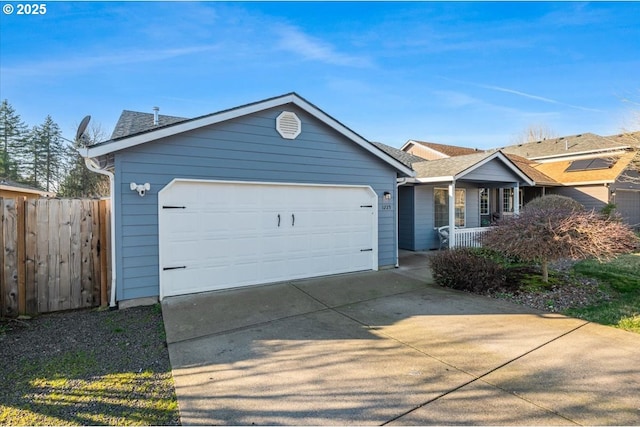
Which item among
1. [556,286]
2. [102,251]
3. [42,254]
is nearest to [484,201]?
[556,286]

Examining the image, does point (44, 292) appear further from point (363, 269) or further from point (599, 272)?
point (599, 272)

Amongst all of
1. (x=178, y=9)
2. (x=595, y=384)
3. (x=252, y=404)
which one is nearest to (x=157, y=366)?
(x=252, y=404)

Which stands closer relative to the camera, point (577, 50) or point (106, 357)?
point (106, 357)

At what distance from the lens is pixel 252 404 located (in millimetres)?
2777

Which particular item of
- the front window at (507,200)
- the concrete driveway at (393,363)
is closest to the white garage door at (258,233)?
the concrete driveway at (393,363)

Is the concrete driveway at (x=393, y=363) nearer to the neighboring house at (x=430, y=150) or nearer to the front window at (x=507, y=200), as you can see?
the front window at (x=507, y=200)

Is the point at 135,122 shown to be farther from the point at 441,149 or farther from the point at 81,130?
the point at 441,149

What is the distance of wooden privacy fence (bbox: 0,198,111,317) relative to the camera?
4.95 m

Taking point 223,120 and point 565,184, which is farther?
point 565,184

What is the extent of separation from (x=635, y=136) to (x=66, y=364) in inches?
416

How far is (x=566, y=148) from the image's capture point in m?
21.4

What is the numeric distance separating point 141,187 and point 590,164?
20557 mm

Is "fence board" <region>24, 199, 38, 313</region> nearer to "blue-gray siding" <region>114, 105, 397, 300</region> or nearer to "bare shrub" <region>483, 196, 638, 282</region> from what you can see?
"blue-gray siding" <region>114, 105, 397, 300</region>

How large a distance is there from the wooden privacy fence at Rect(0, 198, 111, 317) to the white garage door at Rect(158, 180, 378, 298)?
1.04 m
